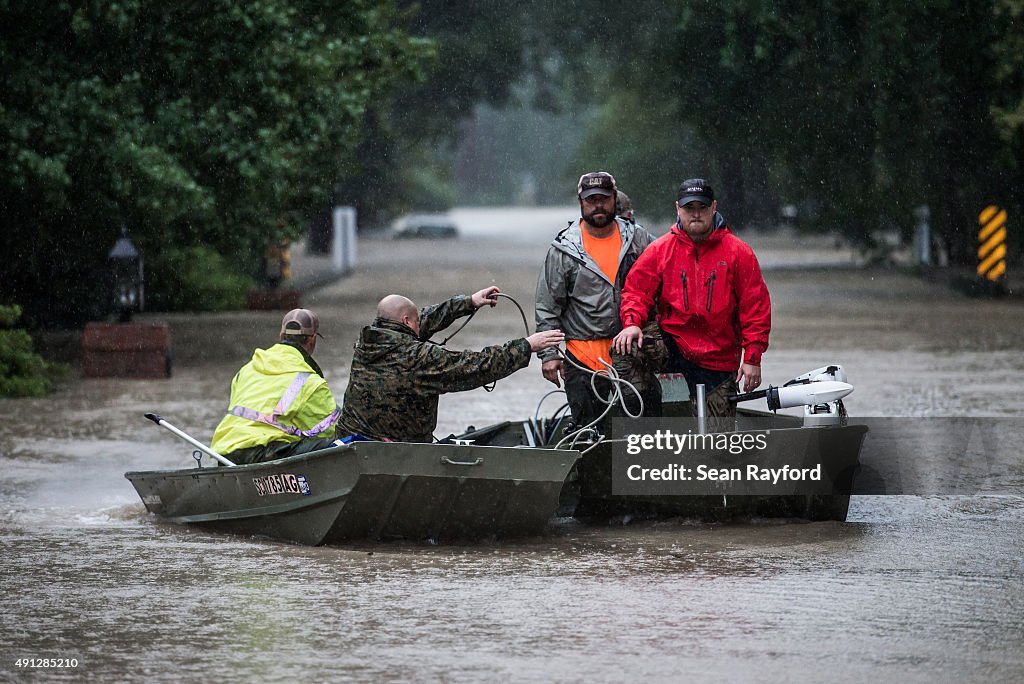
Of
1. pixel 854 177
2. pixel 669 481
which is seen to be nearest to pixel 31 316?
pixel 669 481

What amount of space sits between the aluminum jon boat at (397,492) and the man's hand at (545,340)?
0.57m

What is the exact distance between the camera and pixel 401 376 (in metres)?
9.58

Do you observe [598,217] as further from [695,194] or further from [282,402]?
[282,402]

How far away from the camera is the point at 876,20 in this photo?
30.0 meters

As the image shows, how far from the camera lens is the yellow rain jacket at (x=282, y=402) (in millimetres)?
10297

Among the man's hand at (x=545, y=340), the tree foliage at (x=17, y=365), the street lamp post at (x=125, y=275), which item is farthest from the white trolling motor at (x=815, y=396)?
the street lamp post at (x=125, y=275)

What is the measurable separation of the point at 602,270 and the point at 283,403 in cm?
209

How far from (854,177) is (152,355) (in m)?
19.5

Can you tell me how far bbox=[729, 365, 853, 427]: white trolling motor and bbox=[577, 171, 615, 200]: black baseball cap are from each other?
4.62 feet

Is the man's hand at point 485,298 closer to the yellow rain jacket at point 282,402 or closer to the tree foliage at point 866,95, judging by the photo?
the yellow rain jacket at point 282,402

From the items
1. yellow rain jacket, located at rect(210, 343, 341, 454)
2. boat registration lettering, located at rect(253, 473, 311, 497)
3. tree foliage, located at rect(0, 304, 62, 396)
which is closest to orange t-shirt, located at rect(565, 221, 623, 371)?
yellow rain jacket, located at rect(210, 343, 341, 454)

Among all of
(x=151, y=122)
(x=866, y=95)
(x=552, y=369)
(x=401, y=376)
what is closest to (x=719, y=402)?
(x=552, y=369)

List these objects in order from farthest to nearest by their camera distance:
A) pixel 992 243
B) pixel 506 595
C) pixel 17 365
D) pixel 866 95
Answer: pixel 992 243 → pixel 866 95 → pixel 17 365 → pixel 506 595

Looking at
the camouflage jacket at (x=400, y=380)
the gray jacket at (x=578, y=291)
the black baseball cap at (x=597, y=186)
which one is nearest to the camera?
the camouflage jacket at (x=400, y=380)
